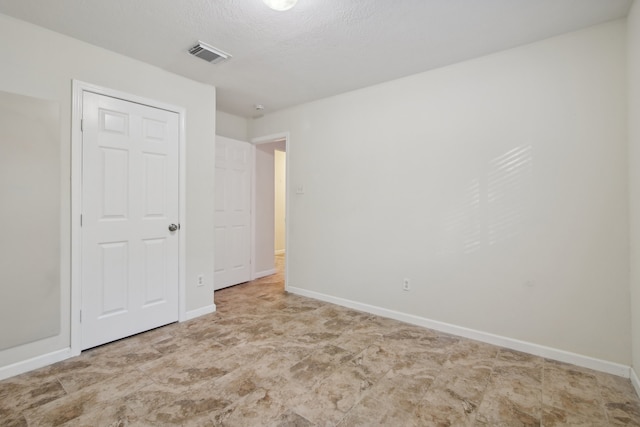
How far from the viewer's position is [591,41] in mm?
2240

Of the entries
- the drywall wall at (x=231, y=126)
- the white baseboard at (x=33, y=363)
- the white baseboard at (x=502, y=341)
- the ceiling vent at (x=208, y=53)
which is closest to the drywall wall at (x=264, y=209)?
the drywall wall at (x=231, y=126)

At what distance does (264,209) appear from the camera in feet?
16.1

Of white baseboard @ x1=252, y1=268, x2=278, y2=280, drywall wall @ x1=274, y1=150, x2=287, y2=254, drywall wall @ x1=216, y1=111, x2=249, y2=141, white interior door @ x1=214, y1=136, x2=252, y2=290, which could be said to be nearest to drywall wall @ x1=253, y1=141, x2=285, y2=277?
white baseboard @ x1=252, y1=268, x2=278, y2=280

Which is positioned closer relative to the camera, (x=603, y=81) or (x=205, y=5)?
(x=205, y=5)

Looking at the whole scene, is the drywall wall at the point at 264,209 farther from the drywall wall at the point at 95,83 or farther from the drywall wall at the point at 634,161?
the drywall wall at the point at 634,161

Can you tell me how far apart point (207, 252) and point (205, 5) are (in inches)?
90.6

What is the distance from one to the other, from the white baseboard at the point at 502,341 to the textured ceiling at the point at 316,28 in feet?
7.96

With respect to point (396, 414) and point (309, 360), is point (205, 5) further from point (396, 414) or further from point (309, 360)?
point (396, 414)

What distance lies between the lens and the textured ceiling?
2016 mm

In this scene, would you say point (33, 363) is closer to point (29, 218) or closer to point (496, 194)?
point (29, 218)

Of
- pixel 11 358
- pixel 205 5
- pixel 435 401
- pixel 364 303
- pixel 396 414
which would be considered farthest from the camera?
pixel 364 303

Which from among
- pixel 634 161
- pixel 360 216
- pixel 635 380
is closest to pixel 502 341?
pixel 635 380

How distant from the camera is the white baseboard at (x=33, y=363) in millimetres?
2109

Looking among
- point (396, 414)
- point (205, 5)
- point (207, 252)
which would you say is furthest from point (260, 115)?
point (396, 414)
